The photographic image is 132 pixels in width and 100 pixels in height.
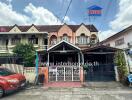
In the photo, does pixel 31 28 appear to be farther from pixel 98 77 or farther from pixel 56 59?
pixel 98 77

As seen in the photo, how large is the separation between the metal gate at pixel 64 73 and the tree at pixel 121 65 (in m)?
3.35

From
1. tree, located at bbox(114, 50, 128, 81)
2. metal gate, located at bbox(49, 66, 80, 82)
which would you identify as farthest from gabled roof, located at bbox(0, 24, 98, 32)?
tree, located at bbox(114, 50, 128, 81)

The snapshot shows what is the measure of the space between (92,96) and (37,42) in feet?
56.5

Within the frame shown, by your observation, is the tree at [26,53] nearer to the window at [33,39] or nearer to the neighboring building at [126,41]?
the window at [33,39]

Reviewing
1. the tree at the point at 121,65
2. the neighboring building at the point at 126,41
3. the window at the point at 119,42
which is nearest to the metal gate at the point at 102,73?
the tree at the point at 121,65

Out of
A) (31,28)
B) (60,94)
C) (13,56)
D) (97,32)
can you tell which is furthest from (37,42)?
(60,94)

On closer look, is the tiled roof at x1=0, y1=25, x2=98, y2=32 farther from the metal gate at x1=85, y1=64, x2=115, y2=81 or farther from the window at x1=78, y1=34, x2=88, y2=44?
the metal gate at x1=85, y1=64, x2=115, y2=81

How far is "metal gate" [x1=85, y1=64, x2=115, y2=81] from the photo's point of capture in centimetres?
1532

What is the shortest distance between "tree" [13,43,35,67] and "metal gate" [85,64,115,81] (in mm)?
5474

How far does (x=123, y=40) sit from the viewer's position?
56.0ft

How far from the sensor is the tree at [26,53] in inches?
671

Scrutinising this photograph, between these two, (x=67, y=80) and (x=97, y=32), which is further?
(x=97, y=32)

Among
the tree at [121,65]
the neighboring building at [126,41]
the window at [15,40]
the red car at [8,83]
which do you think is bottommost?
the red car at [8,83]

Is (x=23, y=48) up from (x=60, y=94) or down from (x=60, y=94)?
up
